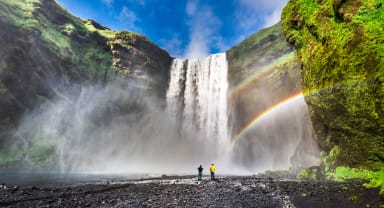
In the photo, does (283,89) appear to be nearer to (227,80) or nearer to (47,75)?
(227,80)

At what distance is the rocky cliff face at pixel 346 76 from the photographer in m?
15.8

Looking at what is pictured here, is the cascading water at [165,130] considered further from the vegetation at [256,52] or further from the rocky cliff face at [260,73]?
the vegetation at [256,52]

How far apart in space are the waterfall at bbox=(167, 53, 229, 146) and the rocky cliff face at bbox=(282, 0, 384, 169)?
34.8 m

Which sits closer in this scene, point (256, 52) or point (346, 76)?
point (346, 76)

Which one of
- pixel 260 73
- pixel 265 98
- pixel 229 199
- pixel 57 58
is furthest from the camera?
pixel 57 58

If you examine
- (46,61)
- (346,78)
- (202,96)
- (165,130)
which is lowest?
(346,78)

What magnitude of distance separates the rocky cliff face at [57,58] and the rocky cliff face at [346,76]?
4677 centimetres

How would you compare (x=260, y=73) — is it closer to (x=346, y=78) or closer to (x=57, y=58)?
(x=346, y=78)

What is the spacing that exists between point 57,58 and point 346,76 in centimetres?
5470

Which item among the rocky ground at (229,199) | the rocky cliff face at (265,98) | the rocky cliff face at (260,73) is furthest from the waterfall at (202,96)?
the rocky ground at (229,199)

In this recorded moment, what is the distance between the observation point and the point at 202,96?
62750 mm

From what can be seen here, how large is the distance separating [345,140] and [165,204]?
1346 cm

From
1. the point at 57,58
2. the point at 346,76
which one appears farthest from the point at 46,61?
the point at 346,76

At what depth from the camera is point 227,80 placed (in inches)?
2414
